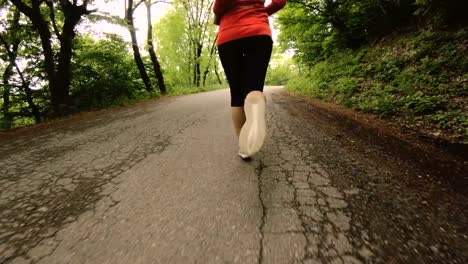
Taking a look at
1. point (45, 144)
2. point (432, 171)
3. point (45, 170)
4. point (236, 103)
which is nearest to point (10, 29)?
point (45, 144)

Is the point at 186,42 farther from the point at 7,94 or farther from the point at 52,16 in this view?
the point at 7,94

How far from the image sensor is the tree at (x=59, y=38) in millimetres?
7684

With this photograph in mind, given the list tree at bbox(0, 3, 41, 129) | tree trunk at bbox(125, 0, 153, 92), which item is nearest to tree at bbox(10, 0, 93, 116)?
tree at bbox(0, 3, 41, 129)

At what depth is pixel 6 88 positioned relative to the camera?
7.85m

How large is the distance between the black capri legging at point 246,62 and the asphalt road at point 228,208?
28.3 inches

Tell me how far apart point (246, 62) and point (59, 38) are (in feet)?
28.8

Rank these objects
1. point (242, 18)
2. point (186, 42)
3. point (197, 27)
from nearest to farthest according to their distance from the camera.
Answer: point (242, 18) < point (197, 27) < point (186, 42)

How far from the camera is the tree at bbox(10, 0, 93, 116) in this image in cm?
768

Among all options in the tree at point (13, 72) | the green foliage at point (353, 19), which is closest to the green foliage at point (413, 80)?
the green foliage at point (353, 19)

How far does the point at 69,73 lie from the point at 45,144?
5808 mm

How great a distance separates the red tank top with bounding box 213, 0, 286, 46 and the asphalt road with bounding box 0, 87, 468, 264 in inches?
45.2

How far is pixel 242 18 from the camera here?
219cm

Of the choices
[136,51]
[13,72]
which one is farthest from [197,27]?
[13,72]

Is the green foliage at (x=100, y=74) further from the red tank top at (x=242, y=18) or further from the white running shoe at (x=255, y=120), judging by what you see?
the white running shoe at (x=255, y=120)
